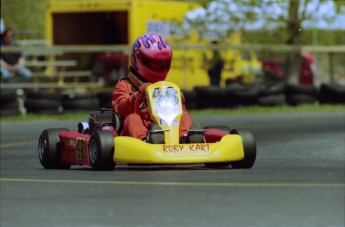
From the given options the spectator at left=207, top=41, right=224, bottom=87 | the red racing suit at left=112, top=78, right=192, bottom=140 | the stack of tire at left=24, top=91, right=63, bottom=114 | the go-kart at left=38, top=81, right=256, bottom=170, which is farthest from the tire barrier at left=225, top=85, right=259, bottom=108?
the red racing suit at left=112, top=78, right=192, bottom=140

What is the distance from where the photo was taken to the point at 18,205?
7641 mm

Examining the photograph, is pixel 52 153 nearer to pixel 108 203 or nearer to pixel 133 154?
pixel 133 154

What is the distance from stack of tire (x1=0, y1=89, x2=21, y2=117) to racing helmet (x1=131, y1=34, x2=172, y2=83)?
914cm

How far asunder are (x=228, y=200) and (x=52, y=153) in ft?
10.4

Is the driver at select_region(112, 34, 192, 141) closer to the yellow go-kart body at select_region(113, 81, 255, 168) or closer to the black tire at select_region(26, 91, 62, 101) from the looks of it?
the yellow go-kart body at select_region(113, 81, 255, 168)

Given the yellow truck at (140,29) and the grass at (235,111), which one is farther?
the yellow truck at (140,29)

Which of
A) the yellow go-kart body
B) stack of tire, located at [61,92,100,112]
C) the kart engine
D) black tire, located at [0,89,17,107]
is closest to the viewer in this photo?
the yellow go-kart body

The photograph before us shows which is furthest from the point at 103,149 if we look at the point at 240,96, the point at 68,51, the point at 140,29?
the point at 140,29

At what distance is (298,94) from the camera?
2192 cm

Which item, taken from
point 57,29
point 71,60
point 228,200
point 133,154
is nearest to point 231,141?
point 133,154

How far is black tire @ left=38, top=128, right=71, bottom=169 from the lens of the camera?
33.7ft

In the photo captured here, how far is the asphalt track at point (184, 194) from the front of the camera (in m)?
6.72

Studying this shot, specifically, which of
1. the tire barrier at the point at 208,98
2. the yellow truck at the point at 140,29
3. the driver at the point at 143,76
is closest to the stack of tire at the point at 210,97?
the tire barrier at the point at 208,98

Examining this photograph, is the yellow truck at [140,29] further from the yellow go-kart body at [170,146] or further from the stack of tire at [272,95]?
the yellow go-kart body at [170,146]
